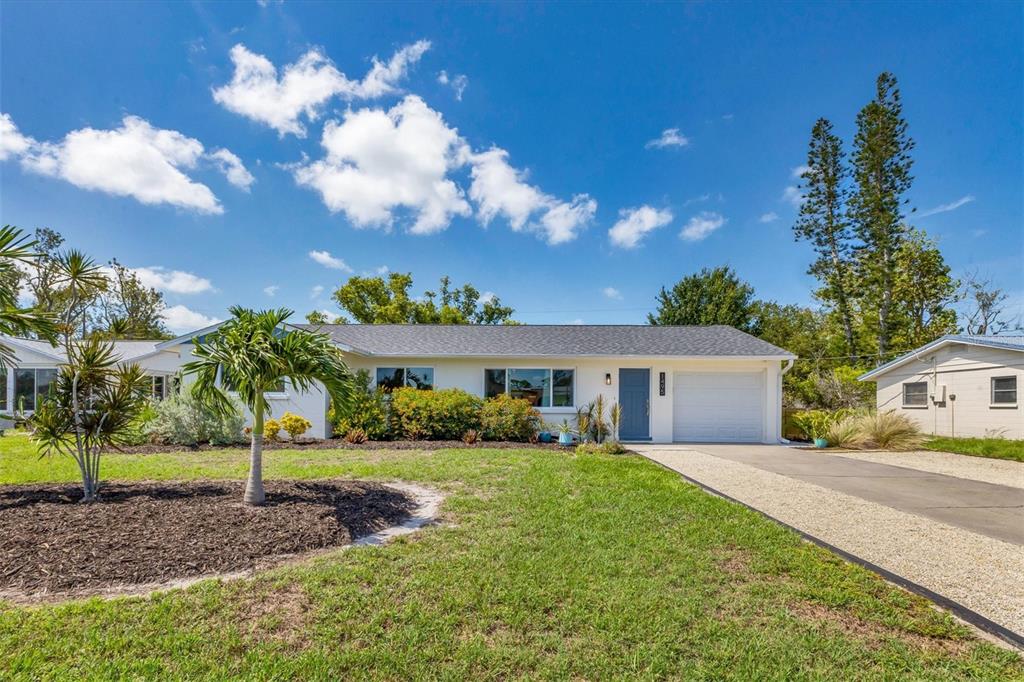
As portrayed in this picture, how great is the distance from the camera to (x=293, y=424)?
460 inches

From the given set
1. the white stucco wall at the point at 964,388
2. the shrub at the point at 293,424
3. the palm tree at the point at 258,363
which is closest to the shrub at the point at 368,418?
the shrub at the point at 293,424

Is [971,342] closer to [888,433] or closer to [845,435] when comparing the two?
[888,433]

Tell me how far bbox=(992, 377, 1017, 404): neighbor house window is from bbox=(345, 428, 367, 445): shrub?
1904cm

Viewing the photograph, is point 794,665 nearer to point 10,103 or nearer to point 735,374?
point 735,374

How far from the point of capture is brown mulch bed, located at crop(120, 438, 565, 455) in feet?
35.7

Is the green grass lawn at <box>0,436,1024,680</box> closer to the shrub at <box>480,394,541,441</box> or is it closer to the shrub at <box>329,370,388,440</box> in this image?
the shrub at <box>480,394,541,441</box>

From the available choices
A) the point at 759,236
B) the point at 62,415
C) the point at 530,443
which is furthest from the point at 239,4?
the point at 759,236

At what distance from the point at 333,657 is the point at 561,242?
19.7 metres

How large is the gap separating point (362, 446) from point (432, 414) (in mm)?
2008

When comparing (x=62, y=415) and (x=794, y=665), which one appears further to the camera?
(x=62, y=415)

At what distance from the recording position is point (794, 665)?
2.60m

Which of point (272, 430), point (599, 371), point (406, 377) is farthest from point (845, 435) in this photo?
point (272, 430)

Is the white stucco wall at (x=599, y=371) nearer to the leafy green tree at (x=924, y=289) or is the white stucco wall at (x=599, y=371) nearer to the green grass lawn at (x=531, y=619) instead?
the green grass lawn at (x=531, y=619)

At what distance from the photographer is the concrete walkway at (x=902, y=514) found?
374 centimetres
